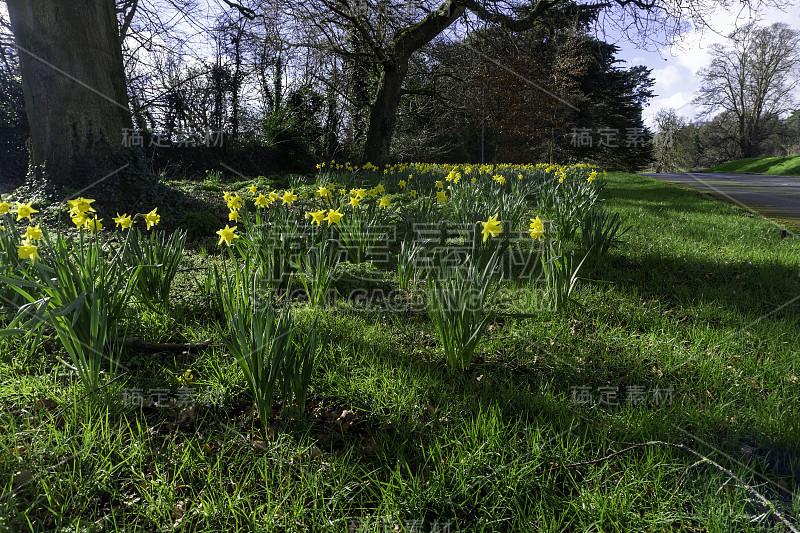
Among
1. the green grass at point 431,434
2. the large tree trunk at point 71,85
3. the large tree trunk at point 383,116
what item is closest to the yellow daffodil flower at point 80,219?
the green grass at point 431,434

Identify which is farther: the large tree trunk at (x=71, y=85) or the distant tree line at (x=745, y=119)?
the distant tree line at (x=745, y=119)

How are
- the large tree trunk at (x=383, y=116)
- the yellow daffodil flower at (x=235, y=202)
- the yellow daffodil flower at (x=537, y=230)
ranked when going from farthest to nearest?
the large tree trunk at (x=383, y=116) < the yellow daffodil flower at (x=235, y=202) < the yellow daffodil flower at (x=537, y=230)

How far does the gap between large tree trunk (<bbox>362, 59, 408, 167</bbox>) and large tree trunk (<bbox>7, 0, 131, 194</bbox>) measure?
6374mm

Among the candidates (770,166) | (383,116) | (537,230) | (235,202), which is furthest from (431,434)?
(770,166)

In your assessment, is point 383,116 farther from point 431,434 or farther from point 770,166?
point 770,166

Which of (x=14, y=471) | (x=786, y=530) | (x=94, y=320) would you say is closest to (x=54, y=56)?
(x=94, y=320)

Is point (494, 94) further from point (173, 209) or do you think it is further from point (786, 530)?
point (786, 530)

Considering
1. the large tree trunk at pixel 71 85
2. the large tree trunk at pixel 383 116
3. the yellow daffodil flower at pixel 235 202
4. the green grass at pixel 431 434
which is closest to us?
the green grass at pixel 431 434

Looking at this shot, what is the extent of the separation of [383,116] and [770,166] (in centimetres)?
1905

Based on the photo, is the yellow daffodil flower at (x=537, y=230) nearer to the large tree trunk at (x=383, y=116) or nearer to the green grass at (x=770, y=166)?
the large tree trunk at (x=383, y=116)

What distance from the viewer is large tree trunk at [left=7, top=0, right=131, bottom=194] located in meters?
4.47

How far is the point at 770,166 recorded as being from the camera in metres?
18.7

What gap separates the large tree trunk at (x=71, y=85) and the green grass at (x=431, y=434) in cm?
353

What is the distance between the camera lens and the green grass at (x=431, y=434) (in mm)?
1292
